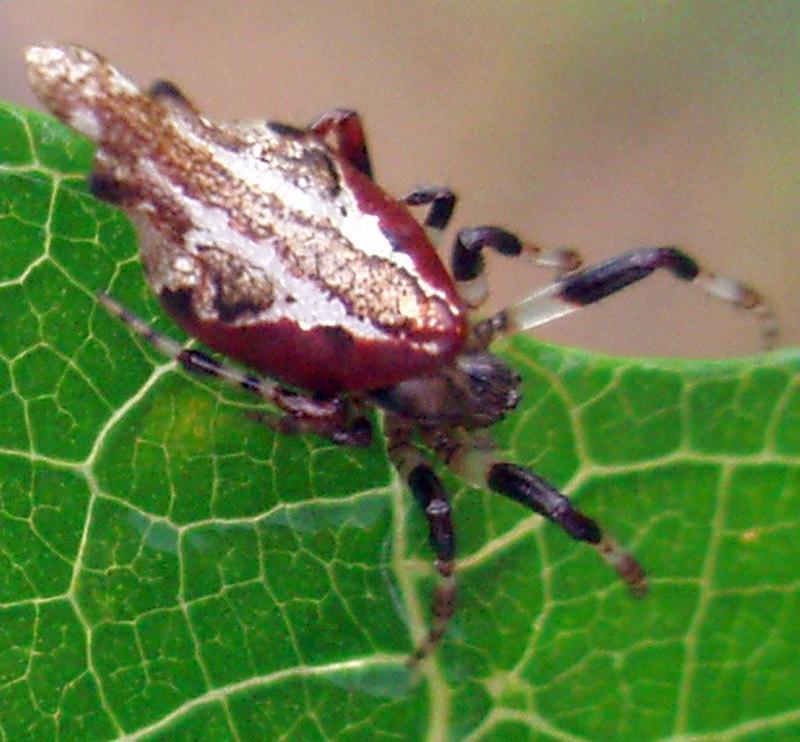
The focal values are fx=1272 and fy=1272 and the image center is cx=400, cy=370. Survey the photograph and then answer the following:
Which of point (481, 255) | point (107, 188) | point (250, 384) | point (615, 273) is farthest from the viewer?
point (481, 255)

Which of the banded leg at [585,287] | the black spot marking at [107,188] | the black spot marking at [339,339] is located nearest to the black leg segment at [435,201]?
the banded leg at [585,287]

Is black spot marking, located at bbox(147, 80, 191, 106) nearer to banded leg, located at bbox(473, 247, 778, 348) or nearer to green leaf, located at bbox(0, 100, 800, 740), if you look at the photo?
green leaf, located at bbox(0, 100, 800, 740)

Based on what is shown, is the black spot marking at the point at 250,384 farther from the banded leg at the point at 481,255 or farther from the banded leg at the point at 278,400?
the banded leg at the point at 481,255

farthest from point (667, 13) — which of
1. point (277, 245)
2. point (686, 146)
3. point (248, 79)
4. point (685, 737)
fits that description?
point (685, 737)

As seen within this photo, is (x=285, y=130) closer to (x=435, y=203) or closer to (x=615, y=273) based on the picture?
(x=435, y=203)

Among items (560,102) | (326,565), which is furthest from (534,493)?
(560,102)

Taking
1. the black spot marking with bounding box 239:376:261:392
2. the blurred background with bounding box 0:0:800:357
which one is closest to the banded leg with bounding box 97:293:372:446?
the black spot marking with bounding box 239:376:261:392

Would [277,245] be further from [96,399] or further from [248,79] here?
[248,79]
